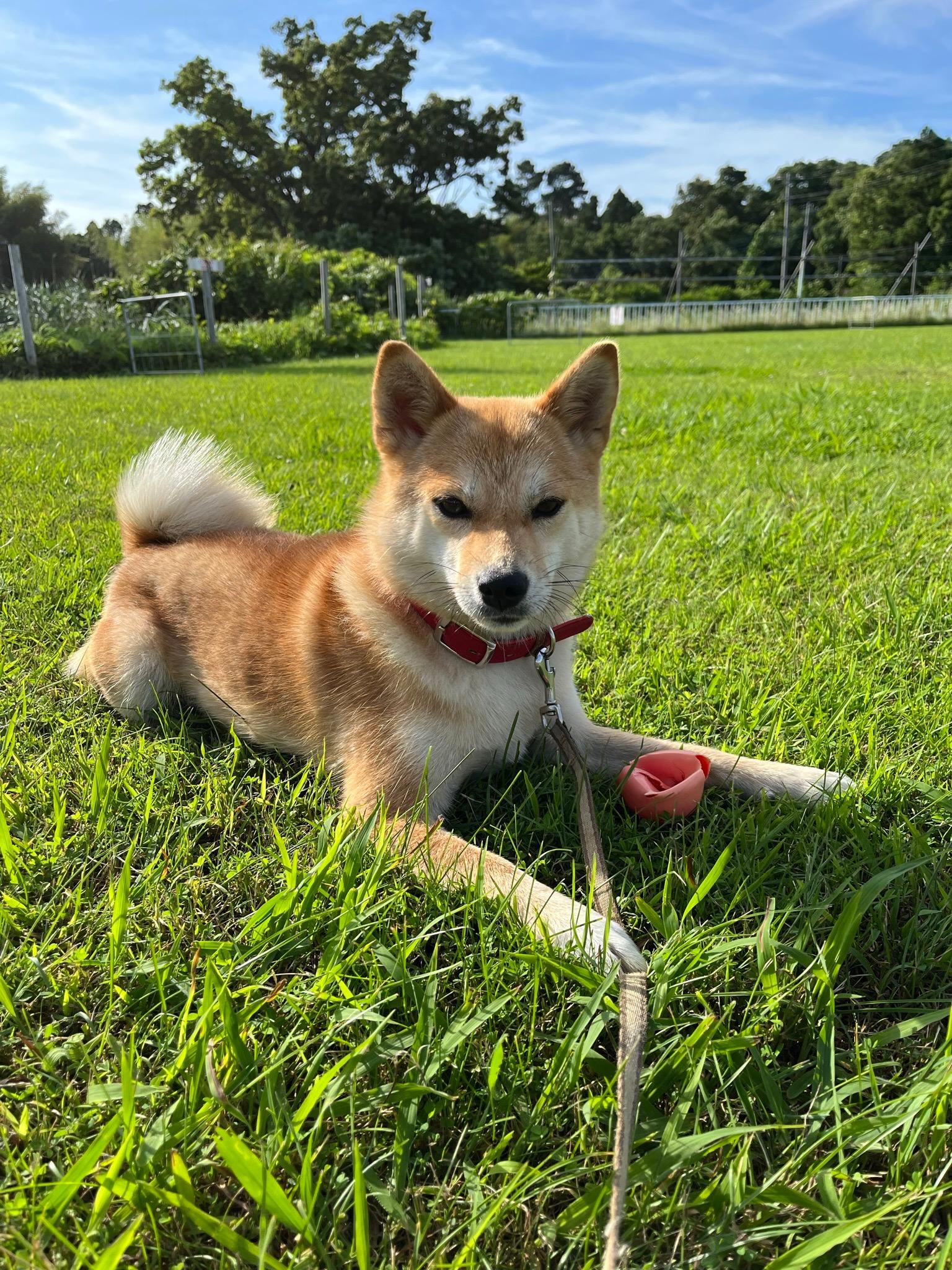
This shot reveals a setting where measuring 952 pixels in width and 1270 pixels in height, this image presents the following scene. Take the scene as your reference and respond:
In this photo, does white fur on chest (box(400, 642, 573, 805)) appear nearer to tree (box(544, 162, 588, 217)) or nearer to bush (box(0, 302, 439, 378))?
bush (box(0, 302, 439, 378))

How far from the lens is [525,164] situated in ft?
218

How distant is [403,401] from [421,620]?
68 centimetres

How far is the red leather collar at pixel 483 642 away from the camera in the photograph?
78.4 inches

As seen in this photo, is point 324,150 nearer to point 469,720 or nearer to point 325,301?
point 325,301

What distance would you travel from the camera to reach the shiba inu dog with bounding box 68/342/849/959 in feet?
6.31

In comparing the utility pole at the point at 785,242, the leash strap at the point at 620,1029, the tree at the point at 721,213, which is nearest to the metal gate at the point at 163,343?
the leash strap at the point at 620,1029

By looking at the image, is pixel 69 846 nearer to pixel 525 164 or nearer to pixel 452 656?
pixel 452 656

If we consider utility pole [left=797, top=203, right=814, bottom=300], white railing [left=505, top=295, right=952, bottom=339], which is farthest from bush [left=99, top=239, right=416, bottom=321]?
utility pole [left=797, top=203, right=814, bottom=300]

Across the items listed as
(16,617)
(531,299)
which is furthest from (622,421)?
(531,299)

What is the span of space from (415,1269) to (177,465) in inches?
103

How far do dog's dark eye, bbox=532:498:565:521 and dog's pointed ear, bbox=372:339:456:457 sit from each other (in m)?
0.43

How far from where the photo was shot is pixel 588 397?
2.36m

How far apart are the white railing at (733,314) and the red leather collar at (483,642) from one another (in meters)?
33.7

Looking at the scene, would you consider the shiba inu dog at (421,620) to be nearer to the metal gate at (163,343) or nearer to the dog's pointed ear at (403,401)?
the dog's pointed ear at (403,401)
